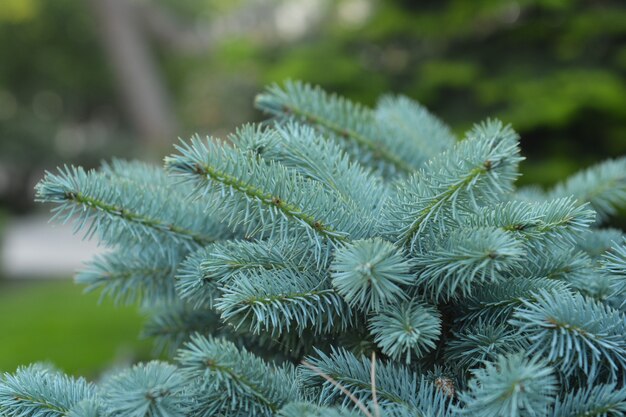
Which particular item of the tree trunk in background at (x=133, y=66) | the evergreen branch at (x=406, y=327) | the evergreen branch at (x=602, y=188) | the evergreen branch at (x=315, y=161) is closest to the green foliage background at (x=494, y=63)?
the evergreen branch at (x=602, y=188)

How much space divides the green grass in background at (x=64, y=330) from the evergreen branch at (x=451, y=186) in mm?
2767

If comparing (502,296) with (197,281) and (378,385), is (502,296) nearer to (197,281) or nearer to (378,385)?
(378,385)

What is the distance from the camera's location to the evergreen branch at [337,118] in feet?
4.50

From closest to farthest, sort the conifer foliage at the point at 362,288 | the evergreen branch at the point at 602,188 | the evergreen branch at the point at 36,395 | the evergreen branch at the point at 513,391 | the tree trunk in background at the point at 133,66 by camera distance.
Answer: the evergreen branch at the point at 513,391, the conifer foliage at the point at 362,288, the evergreen branch at the point at 36,395, the evergreen branch at the point at 602,188, the tree trunk in background at the point at 133,66

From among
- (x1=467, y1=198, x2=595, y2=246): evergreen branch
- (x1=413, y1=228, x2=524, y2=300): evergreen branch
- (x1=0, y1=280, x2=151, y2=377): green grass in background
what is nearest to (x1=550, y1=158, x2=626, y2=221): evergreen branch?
(x1=467, y1=198, x2=595, y2=246): evergreen branch

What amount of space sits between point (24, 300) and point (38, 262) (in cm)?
388

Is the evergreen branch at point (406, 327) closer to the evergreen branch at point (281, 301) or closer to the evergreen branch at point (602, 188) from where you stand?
the evergreen branch at point (281, 301)

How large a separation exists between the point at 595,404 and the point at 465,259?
264 millimetres

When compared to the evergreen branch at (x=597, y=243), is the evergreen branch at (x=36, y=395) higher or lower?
lower

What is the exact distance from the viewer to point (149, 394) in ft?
2.77

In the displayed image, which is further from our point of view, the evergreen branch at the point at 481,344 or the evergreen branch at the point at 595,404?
the evergreen branch at the point at 481,344

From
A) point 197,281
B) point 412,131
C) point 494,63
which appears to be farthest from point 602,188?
point 494,63

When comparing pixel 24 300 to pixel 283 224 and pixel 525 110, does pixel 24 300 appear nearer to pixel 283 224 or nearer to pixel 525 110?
pixel 525 110

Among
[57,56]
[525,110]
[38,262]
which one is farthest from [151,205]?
[57,56]
